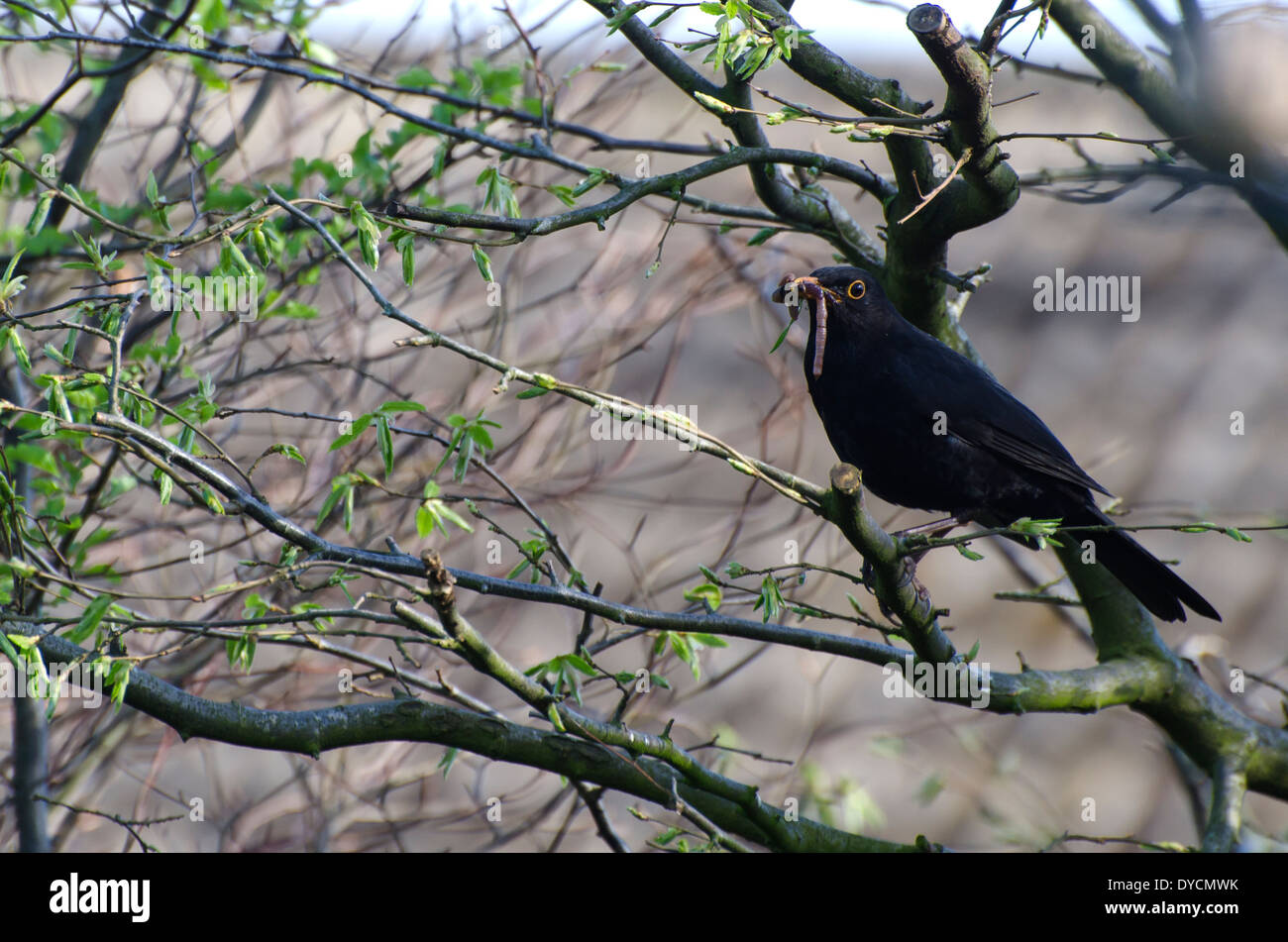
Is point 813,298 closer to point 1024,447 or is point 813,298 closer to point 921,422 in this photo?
point 921,422

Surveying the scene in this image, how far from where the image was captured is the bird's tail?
368cm

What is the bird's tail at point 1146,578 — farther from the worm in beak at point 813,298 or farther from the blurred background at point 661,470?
the worm in beak at point 813,298

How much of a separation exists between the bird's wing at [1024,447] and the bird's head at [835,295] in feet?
1.64

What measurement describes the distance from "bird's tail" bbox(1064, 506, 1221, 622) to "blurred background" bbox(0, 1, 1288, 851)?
26 cm

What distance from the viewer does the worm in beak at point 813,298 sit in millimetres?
3393

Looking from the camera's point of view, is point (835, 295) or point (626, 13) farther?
point (835, 295)

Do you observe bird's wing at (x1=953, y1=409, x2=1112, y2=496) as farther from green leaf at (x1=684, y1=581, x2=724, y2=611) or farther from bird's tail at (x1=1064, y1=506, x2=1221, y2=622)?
green leaf at (x1=684, y1=581, x2=724, y2=611)

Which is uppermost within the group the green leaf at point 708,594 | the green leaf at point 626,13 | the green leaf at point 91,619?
the green leaf at point 626,13

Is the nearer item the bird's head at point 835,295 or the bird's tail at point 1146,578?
the bird's head at point 835,295

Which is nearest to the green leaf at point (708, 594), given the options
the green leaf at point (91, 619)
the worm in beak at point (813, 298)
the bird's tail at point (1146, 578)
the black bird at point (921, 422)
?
the worm in beak at point (813, 298)

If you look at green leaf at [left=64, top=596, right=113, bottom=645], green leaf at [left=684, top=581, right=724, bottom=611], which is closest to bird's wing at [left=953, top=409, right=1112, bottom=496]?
green leaf at [left=684, top=581, right=724, bottom=611]

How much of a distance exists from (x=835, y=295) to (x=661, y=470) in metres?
1.33

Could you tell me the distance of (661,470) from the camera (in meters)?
4.79

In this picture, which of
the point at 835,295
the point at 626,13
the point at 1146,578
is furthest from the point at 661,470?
the point at 626,13
